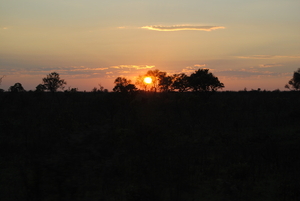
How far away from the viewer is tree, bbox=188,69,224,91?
37.7 metres

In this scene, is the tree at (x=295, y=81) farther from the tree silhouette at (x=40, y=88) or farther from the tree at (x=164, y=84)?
the tree silhouette at (x=40, y=88)

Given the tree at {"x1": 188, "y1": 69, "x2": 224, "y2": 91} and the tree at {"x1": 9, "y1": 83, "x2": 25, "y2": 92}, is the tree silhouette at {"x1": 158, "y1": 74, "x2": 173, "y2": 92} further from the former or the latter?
the tree at {"x1": 9, "y1": 83, "x2": 25, "y2": 92}

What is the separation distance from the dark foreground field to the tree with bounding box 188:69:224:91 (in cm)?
791

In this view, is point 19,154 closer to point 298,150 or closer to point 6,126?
point 6,126

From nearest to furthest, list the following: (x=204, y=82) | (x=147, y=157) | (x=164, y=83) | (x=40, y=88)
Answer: (x=147, y=157), (x=204, y=82), (x=40, y=88), (x=164, y=83)

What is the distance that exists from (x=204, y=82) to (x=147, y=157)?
24.5 m

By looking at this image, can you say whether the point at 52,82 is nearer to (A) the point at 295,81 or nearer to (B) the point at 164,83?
(B) the point at 164,83

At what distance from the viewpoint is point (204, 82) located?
1492 inches

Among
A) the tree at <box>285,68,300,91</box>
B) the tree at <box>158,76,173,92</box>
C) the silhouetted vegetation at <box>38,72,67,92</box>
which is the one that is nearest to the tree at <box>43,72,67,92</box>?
the silhouetted vegetation at <box>38,72,67,92</box>

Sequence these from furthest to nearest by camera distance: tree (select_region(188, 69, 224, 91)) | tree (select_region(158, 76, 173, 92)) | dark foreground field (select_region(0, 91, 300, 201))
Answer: tree (select_region(158, 76, 173, 92)) → tree (select_region(188, 69, 224, 91)) → dark foreground field (select_region(0, 91, 300, 201))

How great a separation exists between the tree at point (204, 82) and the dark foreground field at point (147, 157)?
Result: 7905 millimetres

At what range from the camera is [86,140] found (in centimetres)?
2038

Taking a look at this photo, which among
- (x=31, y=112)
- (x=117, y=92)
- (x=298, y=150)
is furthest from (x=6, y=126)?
(x=298, y=150)

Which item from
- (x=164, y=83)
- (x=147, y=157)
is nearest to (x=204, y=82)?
(x=147, y=157)
